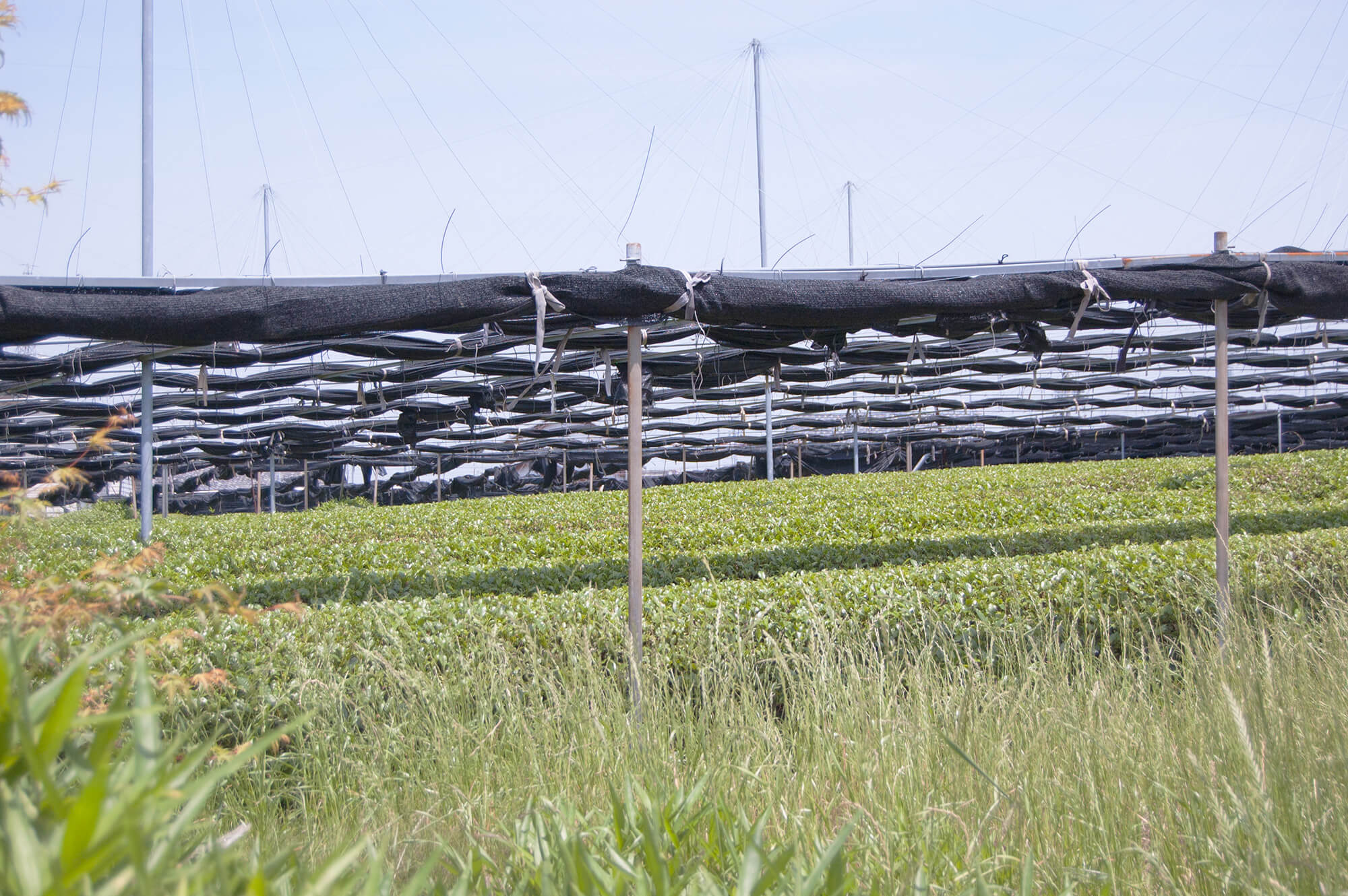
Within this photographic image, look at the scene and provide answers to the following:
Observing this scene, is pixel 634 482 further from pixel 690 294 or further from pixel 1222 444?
pixel 1222 444

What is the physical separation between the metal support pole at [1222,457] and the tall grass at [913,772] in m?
0.76

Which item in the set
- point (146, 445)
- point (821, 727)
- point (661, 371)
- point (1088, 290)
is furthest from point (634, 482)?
point (146, 445)

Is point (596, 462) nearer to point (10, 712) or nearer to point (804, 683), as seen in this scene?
point (804, 683)

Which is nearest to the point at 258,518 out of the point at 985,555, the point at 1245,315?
the point at 985,555

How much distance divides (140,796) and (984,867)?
1796mm

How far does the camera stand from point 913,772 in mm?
2402

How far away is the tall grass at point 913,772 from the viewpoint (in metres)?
1.94

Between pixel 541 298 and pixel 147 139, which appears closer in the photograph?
pixel 541 298

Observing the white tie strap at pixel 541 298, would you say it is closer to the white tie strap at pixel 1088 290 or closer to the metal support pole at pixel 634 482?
the metal support pole at pixel 634 482

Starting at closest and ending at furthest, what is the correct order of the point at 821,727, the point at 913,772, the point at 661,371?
1. the point at 913,772
2. the point at 821,727
3. the point at 661,371

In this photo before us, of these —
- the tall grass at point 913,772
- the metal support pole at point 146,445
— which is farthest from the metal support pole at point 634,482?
the metal support pole at point 146,445

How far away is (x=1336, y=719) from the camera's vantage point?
254cm

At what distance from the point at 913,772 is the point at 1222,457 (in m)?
3.20

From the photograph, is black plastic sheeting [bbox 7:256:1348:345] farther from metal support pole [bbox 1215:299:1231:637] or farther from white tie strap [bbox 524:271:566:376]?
metal support pole [bbox 1215:299:1231:637]
